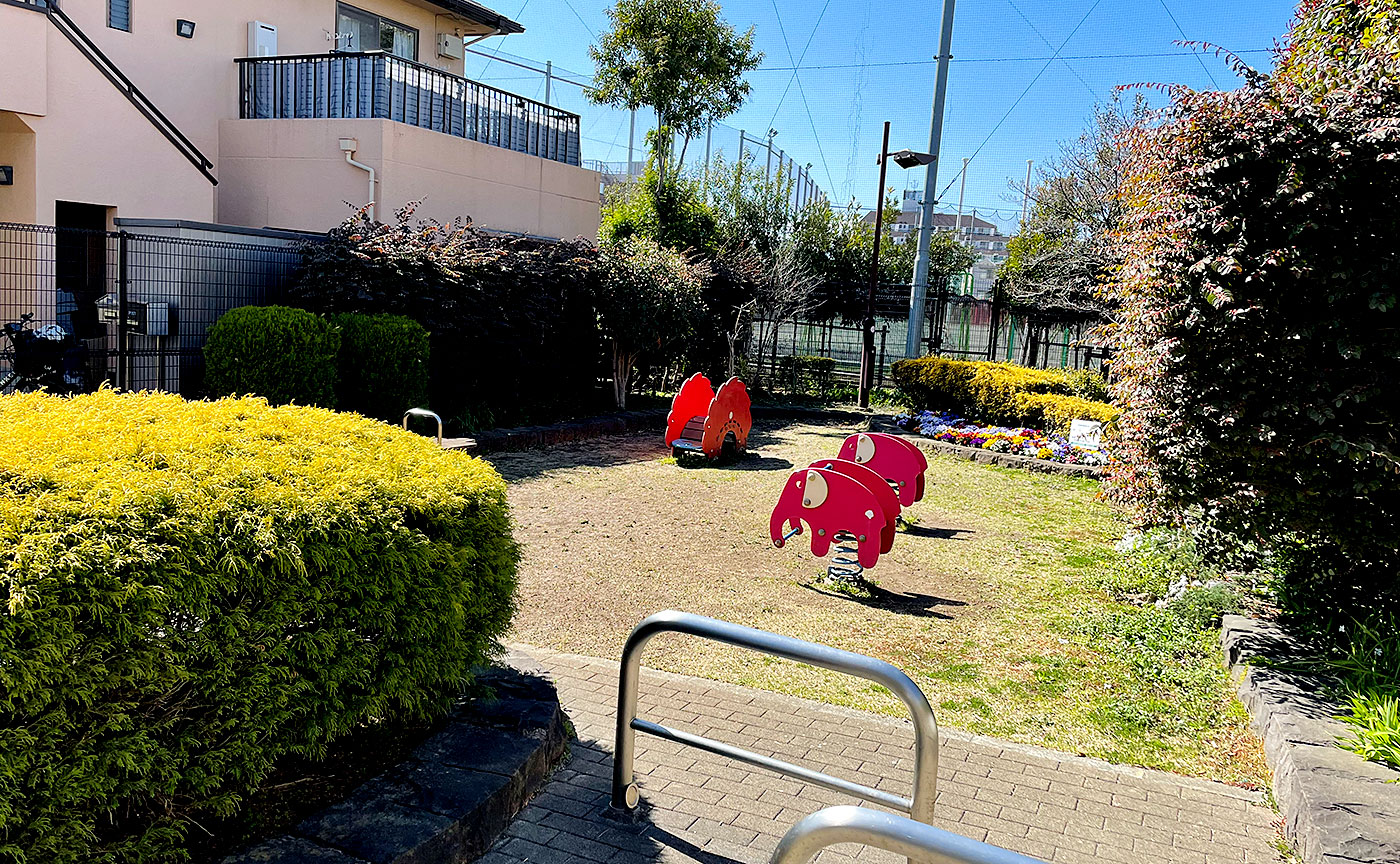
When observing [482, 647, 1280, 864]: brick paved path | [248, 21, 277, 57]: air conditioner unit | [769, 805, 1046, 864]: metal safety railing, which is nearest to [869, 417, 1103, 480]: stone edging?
[482, 647, 1280, 864]: brick paved path

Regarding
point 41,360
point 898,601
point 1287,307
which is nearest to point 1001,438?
point 898,601

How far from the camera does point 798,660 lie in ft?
10.2

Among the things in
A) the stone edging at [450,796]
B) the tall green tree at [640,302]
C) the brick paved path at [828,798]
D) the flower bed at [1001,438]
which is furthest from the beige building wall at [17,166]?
the flower bed at [1001,438]

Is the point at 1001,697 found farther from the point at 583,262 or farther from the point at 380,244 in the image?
the point at 583,262

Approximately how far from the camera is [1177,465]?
577 cm

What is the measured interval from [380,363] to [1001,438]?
335 inches

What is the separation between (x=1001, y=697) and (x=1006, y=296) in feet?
60.6

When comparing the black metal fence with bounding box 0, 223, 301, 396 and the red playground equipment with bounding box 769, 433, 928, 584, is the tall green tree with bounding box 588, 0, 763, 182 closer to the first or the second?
the black metal fence with bounding box 0, 223, 301, 396

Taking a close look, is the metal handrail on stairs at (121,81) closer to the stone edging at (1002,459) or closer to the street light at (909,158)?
the stone edging at (1002,459)

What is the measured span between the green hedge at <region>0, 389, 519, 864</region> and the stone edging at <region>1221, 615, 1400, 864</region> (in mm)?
3101

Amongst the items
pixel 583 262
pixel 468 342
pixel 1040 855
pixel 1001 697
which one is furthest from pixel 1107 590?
pixel 583 262

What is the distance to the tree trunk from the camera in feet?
53.6

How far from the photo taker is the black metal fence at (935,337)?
21375 mm

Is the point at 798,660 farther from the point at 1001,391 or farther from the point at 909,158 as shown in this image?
the point at 909,158
